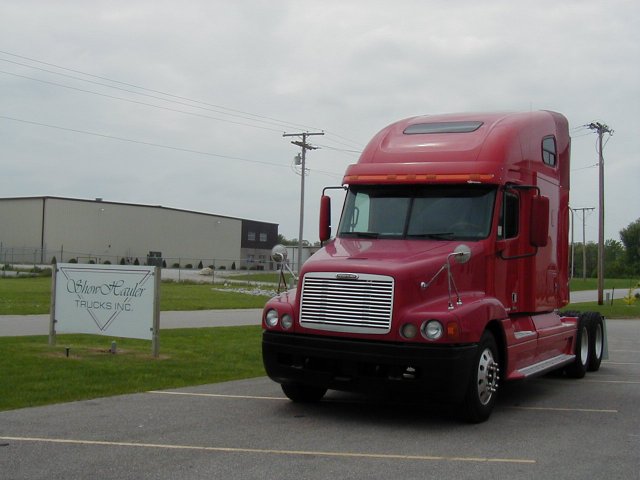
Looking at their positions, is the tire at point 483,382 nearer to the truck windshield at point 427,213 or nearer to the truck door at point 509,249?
the truck door at point 509,249

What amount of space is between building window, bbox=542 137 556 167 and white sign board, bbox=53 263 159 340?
634 centimetres

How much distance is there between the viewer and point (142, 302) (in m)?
13.0

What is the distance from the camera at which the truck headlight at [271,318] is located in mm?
8766

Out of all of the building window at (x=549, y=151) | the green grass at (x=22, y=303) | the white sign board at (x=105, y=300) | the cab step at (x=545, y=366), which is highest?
the building window at (x=549, y=151)

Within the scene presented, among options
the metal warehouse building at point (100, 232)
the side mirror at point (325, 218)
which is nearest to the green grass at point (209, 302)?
the side mirror at point (325, 218)

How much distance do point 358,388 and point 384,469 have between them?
74.8 inches

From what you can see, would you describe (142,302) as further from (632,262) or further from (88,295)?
(632,262)

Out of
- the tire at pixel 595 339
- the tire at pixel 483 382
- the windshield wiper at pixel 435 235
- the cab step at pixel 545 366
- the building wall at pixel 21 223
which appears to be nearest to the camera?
the tire at pixel 483 382

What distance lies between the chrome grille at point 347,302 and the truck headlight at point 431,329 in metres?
0.35

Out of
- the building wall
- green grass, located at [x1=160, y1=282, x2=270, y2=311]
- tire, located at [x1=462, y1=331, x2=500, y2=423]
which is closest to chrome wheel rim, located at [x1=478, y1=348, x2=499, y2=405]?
tire, located at [x1=462, y1=331, x2=500, y2=423]

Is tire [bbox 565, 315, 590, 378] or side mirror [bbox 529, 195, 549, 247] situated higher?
side mirror [bbox 529, 195, 549, 247]

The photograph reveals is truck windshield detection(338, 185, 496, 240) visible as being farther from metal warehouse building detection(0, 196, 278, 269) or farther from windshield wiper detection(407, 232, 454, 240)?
metal warehouse building detection(0, 196, 278, 269)

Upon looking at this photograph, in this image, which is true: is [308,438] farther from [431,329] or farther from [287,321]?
[431,329]

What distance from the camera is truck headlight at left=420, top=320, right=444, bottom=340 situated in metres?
7.88
